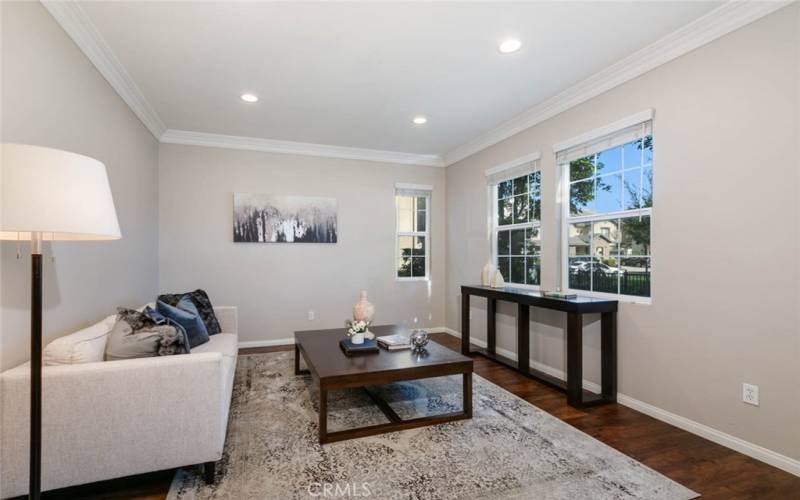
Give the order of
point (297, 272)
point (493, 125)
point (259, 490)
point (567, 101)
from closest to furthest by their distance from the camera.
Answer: point (259, 490), point (567, 101), point (493, 125), point (297, 272)

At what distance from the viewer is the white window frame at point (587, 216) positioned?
2.89 meters

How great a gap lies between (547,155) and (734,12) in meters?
1.68

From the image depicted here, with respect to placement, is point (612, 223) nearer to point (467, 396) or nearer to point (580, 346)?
point (580, 346)

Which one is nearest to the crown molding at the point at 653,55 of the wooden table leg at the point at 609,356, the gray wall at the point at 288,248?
the wooden table leg at the point at 609,356

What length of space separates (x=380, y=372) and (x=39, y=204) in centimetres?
185

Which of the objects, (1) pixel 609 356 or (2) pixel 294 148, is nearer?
(1) pixel 609 356

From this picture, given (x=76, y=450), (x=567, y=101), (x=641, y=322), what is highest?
(x=567, y=101)

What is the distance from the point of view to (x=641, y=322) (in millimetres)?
2895

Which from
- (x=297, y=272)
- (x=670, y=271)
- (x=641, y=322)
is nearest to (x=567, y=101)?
(x=670, y=271)

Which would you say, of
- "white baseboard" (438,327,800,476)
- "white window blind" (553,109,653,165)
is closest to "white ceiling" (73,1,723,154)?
"white window blind" (553,109,653,165)

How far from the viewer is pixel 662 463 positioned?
2162 millimetres

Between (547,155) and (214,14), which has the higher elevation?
(214,14)

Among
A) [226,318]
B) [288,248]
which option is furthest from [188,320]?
[288,248]

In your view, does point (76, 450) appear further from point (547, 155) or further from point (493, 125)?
point (493, 125)
